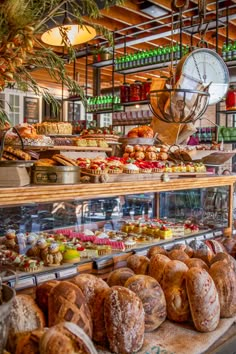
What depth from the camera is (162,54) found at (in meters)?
6.02

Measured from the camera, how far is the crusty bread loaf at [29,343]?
3.35 ft

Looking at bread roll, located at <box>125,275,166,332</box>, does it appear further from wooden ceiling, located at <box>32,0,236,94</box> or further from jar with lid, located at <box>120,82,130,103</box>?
jar with lid, located at <box>120,82,130,103</box>

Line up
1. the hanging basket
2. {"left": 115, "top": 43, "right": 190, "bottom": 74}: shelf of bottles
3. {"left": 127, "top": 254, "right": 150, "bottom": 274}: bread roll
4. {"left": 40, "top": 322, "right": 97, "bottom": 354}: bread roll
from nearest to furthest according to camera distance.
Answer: {"left": 40, "top": 322, "right": 97, "bottom": 354}: bread roll < {"left": 127, "top": 254, "right": 150, "bottom": 274}: bread roll < the hanging basket < {"left": 115, "top": 43, "right": 190, "bottom": 74}: shelf of bottles

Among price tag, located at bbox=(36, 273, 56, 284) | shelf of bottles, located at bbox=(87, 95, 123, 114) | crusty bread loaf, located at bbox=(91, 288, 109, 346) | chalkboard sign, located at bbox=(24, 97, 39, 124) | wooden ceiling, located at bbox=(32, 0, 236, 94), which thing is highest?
wooden ceiling, located at bbox=(32, 0, 236, 94)

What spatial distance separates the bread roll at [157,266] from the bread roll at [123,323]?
306mm

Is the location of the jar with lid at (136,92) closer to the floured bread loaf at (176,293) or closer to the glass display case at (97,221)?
the glass display case at (97,221)

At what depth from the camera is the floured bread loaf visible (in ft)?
4.73

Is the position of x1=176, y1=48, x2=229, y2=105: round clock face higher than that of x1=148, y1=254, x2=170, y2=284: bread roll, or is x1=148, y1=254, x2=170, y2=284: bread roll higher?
x1=176, y1=48, x2=229, y2=105: round clock face

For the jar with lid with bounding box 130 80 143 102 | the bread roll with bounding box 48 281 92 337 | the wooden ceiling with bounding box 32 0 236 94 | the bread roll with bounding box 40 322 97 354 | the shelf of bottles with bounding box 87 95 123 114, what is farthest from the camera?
the shelf of bottles with bounding box 87 95 123 114

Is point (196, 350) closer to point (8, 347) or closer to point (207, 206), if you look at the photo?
point (8, 347)

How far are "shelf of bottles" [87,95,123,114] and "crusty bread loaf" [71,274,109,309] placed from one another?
5950 mm

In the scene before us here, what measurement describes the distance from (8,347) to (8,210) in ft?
2.22

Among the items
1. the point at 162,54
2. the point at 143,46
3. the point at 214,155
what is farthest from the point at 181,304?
the point at 143,46

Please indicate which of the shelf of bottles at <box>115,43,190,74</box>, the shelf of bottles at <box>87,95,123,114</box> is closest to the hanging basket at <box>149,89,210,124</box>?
the shelf of bottles at <box>115,43,190,74</box>
